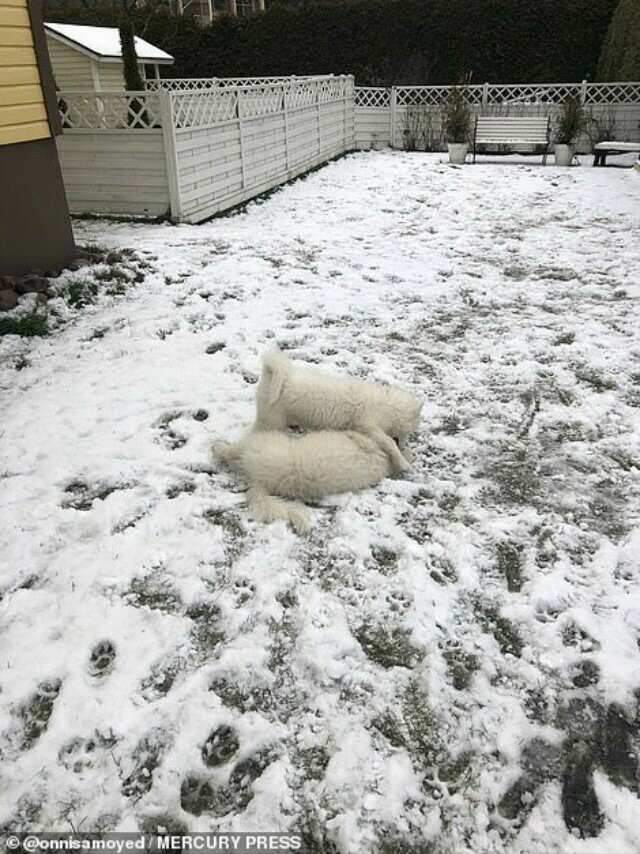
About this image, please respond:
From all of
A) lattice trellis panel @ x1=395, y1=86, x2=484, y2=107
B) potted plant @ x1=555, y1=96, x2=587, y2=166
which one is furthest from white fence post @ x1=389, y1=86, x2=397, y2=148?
potted plant @ x1=555, y1=96, x2=587, y2=166

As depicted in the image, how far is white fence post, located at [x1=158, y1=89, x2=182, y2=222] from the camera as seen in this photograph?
727 cm

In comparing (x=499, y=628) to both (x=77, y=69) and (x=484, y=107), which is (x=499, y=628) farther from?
(x=77, y=69)

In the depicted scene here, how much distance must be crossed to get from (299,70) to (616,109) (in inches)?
376

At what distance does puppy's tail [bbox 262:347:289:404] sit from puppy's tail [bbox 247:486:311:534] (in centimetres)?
54

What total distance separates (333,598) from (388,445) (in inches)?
36.6

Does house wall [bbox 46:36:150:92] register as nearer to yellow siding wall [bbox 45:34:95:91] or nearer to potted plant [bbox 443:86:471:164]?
yellow siding wall [bbox 45:34:95:91]

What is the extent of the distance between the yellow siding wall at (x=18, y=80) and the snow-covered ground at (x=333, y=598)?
192cm

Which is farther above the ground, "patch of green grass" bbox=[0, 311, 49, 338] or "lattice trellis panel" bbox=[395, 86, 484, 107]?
"lattice trellis panel" bbox=[395, 86, 484, 107]

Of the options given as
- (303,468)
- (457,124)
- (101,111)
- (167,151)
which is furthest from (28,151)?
(457,124)

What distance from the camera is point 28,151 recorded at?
5.48 meters

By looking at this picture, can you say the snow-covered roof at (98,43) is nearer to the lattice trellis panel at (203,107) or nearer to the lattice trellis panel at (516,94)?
the lattice trellis panel at (516,94)

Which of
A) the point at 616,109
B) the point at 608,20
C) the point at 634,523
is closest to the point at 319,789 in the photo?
the point at 634,523

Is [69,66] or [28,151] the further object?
[69,66]

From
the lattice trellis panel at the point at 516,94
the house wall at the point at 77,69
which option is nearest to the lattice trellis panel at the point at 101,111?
the lattice trellis panel at the point at 516,94
